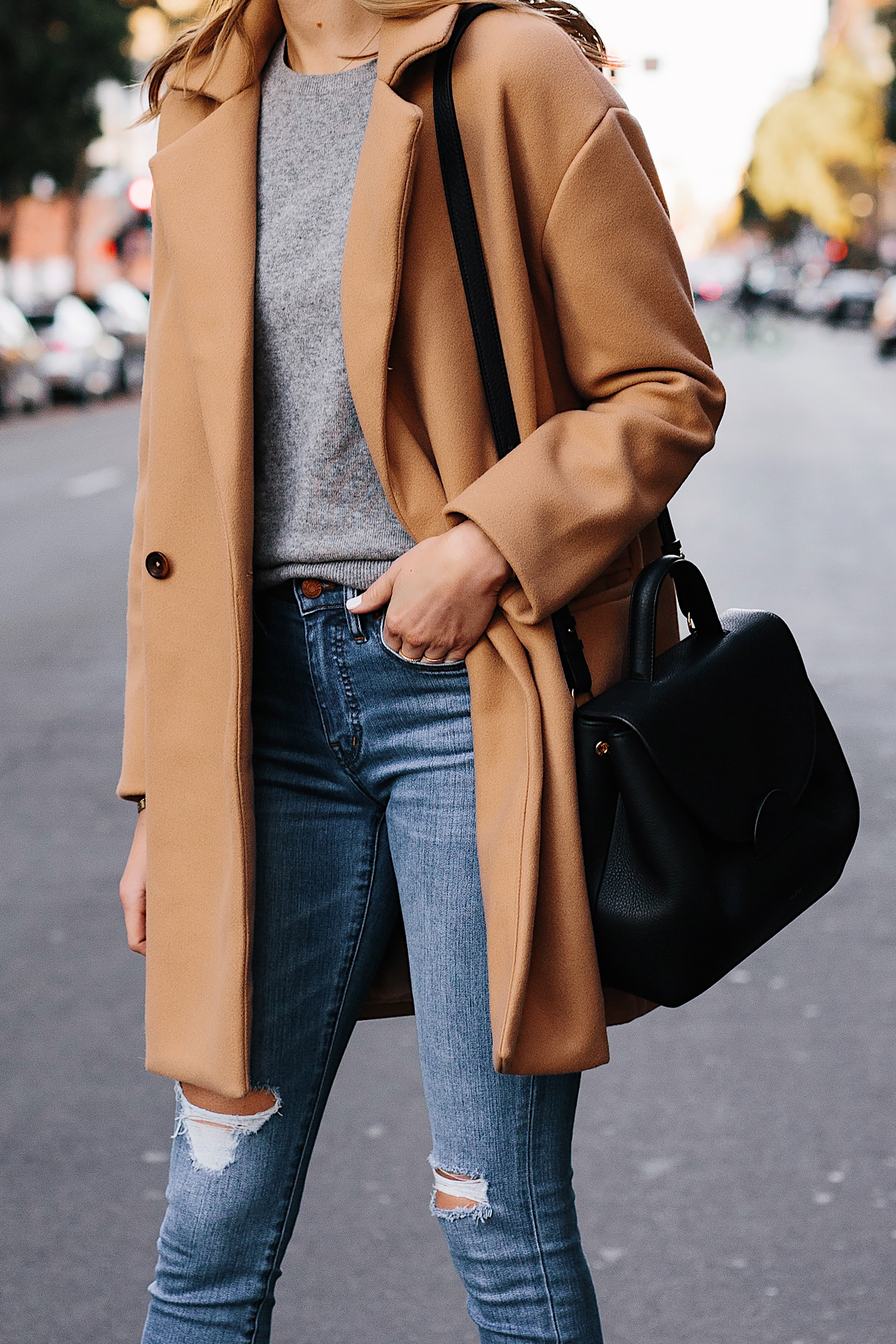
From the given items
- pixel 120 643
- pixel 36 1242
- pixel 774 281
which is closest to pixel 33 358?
pixel 120 643

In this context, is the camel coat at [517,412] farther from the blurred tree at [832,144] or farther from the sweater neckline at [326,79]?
the blurred tree at [832,144]

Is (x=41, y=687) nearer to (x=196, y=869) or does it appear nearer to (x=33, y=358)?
(x=196, y=869)

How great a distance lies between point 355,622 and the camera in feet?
5.41

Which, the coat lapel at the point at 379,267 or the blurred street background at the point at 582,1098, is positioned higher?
the coat lapel at the point at 379,267

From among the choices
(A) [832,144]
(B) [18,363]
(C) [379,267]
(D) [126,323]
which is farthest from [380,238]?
(A) [832,144]

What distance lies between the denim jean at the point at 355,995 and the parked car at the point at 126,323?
94.7 feet

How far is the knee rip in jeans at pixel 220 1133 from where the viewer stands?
1.74 m

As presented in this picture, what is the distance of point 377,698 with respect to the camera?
5.49ft

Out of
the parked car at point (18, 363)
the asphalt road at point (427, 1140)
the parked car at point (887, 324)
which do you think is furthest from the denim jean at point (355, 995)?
the parked car at point (887, 324)

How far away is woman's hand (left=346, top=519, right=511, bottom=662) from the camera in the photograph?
62.1 inches

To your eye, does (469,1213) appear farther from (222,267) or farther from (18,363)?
(18,363)

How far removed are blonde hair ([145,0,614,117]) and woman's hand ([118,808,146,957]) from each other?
0.84 m

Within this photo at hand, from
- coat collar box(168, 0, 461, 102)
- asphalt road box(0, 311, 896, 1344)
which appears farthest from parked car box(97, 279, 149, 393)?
coat collar box(168, 0, 461, 102)

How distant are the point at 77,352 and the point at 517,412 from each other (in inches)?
1040
